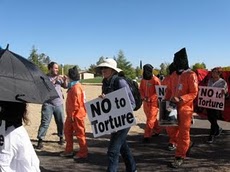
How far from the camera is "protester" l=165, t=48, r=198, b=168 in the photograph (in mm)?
6508

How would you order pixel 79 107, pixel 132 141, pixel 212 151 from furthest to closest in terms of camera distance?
pixel 132 141 → pixel 212 151 → pixel 79 107

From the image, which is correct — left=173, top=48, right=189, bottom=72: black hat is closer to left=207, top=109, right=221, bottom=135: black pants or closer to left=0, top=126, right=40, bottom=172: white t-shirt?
left=207, top=109, right=221, bottom=135: black pants

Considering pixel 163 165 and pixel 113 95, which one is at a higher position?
pixel 113 95

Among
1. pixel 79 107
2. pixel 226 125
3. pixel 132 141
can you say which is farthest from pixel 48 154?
pixel 226 125

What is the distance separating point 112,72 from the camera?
563 cm

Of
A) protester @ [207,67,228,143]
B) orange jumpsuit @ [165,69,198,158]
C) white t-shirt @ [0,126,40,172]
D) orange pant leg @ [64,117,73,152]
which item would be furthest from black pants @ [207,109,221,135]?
white t-shirt @ [0,126,40,172]

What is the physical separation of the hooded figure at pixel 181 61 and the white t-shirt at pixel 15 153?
4.08 meters

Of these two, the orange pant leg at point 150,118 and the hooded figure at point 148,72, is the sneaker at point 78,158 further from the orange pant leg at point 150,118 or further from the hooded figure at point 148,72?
the hooded figure at point 148,72

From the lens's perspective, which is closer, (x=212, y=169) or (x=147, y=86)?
(x=212, y=169)

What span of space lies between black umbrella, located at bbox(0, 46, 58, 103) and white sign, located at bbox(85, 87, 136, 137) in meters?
2.22

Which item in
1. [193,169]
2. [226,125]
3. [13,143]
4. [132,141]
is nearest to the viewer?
[13,143]

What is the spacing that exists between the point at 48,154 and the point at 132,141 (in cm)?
232

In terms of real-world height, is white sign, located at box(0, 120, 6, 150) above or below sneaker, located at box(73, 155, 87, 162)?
above

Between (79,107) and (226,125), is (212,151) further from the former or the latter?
(226,125)
